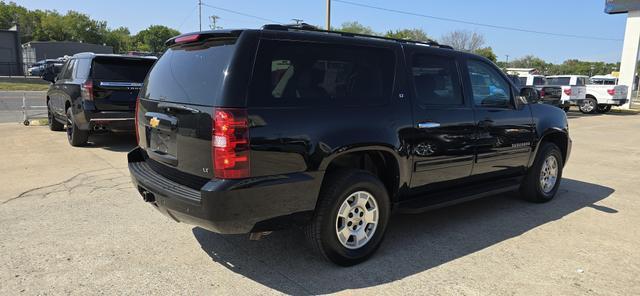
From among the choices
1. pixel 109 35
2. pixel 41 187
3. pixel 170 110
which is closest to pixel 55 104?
pixel 41 187

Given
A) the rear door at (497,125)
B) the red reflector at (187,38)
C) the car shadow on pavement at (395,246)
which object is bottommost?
the car shadow on pavement at (395,246)

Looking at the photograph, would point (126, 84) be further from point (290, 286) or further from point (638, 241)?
point (638, 241)

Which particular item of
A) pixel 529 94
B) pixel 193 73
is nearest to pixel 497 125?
pixel 529 94

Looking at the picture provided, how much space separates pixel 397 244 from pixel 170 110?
232 centimetres

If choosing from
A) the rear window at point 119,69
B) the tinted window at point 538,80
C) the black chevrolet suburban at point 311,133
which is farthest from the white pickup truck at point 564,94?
the black chevrolet suburban at point 311,133

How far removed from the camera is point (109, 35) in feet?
341

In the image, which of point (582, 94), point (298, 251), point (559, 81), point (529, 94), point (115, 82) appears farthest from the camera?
point (559, 81)

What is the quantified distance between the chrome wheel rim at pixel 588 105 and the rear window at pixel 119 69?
22352mm

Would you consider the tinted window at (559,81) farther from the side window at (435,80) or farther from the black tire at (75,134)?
the black tire at (75,134)

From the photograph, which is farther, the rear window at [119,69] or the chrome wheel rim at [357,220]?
the rear window at [119,69]

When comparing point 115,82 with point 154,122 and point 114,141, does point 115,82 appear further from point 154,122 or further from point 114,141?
point 154,122

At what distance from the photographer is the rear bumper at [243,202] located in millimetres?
3121

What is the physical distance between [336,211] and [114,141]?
7599 millimetres

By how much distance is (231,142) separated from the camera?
3.10 meters
